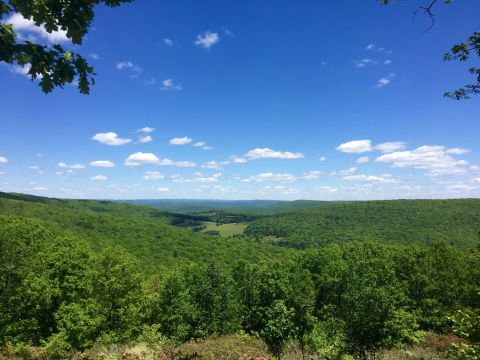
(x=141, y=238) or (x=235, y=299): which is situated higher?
(x=141, y=238)

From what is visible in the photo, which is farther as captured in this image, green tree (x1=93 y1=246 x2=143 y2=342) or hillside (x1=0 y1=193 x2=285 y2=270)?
hillside (x1=0 y1=193 x2=285 y2=270)

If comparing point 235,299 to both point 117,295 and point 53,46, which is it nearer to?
point 117,295

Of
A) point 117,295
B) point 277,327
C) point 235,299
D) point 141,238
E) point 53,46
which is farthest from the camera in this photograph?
point 141,238

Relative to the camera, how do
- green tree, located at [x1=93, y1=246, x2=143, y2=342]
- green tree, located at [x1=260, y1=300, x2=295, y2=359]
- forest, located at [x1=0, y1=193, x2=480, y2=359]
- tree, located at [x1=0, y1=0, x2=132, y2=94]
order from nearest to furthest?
1. tree, located at [x1=0, y1=0, x2=132, y2=94]
2. green tree, located at [x1=260, y1=300, x2=295, y2=359]
3. forest, located at [x1=0, y1=193, x2=480, y2=359]
4. green tree, located at [x1=93, y1=246, x2=143, y2=342]

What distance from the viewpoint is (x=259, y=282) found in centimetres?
5081

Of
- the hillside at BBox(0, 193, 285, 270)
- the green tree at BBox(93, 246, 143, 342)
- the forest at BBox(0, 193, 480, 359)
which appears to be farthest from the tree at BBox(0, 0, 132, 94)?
the hillside at BBox(0, 193, 285, 270)

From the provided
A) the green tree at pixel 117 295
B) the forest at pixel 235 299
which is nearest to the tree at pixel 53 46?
the forest at pixel 235 299

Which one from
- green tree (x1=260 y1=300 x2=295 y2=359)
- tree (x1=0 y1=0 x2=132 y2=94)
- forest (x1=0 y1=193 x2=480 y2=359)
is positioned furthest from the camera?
forest (x1=0 y1=193 x2=480 y2=359)

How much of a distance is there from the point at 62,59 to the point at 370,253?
59245mm

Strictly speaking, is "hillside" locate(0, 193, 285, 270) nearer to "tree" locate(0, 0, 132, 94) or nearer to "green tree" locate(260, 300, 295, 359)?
"green tree" locate(260, 300, 295, 359)

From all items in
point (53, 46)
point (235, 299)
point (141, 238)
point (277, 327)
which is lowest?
point (235, 299)

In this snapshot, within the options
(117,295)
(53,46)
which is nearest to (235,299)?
(117,295)

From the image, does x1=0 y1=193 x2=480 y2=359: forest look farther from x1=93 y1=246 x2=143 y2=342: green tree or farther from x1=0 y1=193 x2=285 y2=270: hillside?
x1=0 y1=193 x2=285 y2=270: hillside

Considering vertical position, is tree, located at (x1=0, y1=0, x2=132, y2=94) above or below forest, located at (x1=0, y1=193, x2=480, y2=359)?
above
